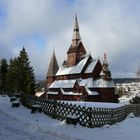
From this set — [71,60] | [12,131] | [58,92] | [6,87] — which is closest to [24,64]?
[6,87]

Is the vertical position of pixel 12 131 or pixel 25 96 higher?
pixel 25 96

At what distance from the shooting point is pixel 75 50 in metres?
81.9

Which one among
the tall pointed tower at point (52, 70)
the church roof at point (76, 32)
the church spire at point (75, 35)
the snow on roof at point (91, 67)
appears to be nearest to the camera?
the snow on roof at point (91, 67)

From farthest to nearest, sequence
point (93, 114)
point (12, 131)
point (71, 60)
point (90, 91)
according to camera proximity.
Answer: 1. point (71, 60)
2. point (90, 91)
3. point (93, 114)
4. point (12, 131)

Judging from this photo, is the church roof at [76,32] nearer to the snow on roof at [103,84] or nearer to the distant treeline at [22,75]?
the snow on roof at [103,84]

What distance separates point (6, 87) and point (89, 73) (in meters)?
22.8

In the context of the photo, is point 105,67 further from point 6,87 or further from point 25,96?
point 25,96

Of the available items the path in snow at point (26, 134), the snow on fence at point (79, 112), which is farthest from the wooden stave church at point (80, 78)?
the path in snow at point (26, 134)

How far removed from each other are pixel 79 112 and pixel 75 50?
6669cm

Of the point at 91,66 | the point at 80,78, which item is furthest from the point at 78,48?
the point at 80,78

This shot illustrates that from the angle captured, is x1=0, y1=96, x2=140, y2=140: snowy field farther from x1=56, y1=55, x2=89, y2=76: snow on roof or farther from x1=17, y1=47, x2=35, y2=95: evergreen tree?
x1=56, y1=55, x2=89, y2=76: snow on roof

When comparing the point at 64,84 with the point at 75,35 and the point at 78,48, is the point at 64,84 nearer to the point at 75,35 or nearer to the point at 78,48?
the point at 78,48

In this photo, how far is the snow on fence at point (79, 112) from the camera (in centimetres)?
1588

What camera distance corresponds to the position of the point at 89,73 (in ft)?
240
